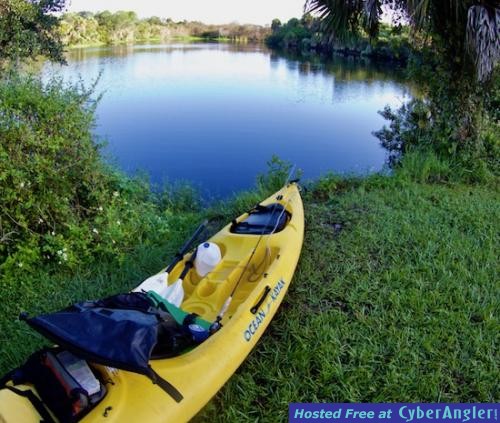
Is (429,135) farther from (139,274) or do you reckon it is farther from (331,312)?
(139,274)

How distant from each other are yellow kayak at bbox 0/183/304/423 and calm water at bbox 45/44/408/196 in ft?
7.06

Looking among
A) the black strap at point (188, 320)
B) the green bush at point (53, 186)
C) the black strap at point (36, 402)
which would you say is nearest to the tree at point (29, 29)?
the green bush at point (53, 186)

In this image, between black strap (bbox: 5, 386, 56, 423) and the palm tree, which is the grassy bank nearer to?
black strap (bbox: 5, 386, 56, 423)

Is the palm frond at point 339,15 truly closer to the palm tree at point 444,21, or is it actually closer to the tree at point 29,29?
the palm tree at point 444,21

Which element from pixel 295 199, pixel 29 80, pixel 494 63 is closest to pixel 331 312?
pixel 295 199

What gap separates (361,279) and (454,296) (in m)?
0.66

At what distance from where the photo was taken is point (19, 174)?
3270 millimetres

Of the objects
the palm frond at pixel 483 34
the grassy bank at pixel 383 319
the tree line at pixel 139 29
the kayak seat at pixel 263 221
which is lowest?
the grassy bank at pixel 383 319

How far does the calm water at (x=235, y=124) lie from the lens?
8.46m

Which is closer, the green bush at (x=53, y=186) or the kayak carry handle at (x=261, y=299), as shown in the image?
the kayak carry handle at (x=261, y=299)

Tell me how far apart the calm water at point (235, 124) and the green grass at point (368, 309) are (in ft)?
6.03

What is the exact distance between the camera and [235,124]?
37.9 feet

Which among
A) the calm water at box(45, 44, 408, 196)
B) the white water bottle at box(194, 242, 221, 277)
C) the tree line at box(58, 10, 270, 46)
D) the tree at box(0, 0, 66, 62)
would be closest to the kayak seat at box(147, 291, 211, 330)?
the white water bottle at box(194, 242, 221, 277)

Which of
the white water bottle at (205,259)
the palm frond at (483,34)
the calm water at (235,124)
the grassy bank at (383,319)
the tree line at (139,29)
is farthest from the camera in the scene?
the tree line at (139,29)
